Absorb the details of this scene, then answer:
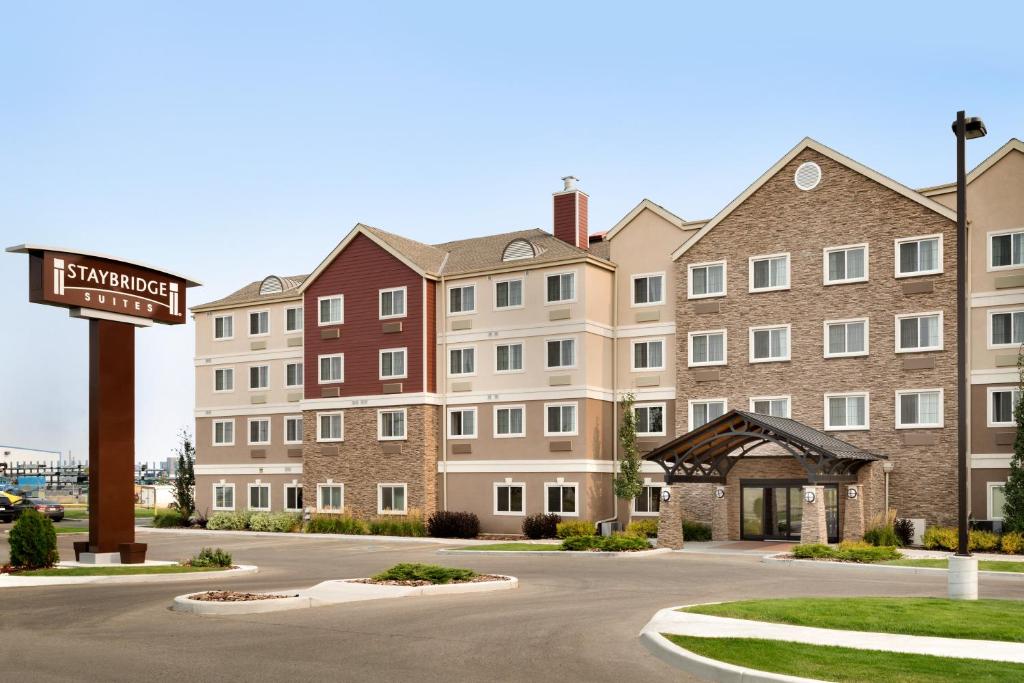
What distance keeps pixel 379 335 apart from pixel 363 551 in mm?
13919

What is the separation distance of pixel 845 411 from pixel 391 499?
18568 mm

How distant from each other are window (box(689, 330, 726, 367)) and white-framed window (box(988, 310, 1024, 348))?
9.13 meters

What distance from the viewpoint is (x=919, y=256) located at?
36.3 m

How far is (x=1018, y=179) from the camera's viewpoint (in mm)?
34969

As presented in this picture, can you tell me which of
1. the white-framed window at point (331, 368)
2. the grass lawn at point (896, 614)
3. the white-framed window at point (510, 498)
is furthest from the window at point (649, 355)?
the grass lawn at point (896, 614)

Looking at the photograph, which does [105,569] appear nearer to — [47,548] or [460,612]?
[47,548]

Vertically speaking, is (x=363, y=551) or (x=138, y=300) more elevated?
(x=138, y=300)

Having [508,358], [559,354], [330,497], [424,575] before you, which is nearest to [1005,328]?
[559,354]

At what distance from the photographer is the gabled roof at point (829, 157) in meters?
36.3

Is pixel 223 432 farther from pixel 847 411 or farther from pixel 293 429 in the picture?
pixel 847 411

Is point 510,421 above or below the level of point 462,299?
below

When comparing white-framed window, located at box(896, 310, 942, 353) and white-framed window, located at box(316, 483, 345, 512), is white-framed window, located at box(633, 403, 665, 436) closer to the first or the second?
white-framed window, located at box(896, 310, 942, 353)

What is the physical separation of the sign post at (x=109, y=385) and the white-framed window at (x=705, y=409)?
67.8ft

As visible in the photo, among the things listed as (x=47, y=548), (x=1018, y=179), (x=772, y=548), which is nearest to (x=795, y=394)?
(x=772, y=548)
